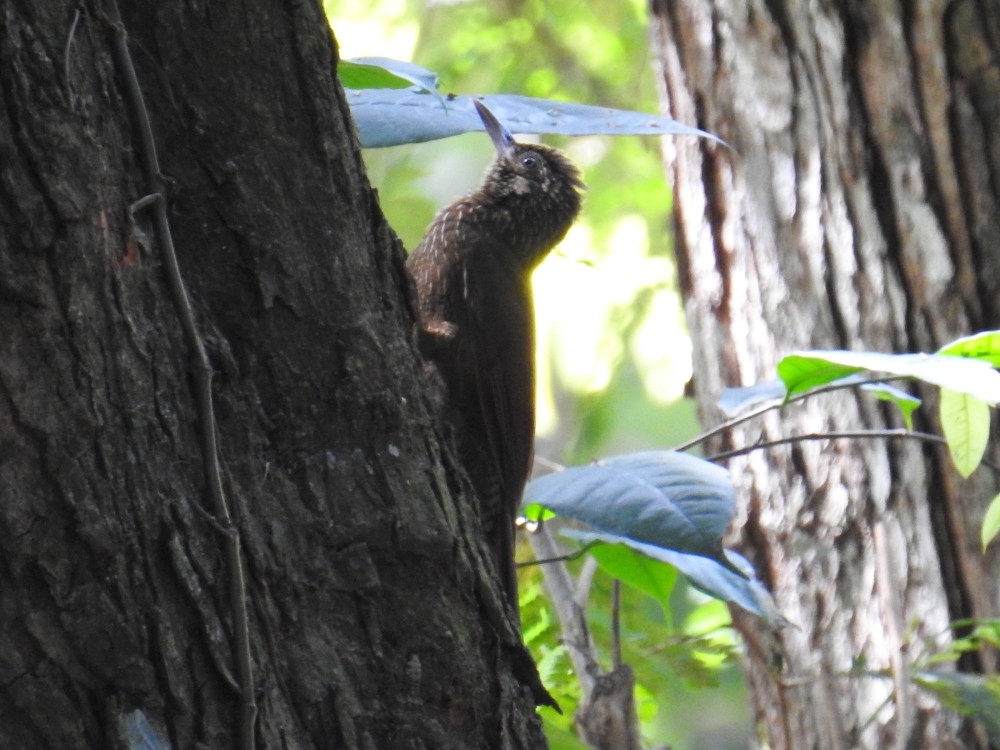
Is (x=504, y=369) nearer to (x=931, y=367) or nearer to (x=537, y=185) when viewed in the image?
(x=537, y=185)

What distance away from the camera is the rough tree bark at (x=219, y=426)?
104 cm

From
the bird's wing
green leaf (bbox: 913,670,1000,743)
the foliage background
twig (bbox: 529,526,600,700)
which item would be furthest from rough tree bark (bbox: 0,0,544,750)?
the foliage background

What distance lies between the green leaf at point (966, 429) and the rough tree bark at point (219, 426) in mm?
756

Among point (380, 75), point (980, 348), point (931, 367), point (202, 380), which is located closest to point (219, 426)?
point (202, 380)

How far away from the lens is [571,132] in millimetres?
1622

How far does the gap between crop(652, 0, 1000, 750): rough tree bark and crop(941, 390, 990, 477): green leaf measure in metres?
1.24

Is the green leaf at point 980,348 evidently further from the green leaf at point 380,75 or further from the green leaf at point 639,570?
the green leaf at point 380,75

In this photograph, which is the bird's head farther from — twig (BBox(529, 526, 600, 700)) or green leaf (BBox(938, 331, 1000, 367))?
green leaf (BBox(938, 331, 1000, 367))

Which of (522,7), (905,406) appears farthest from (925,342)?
(522,7)

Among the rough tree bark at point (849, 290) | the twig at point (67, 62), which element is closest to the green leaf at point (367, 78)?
the twig at point (67, 62)

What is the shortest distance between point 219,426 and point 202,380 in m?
0.09

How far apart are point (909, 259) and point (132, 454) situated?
8.30 feet

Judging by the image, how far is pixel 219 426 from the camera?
4.16 ft

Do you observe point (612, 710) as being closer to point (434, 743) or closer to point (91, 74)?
point (434, 743)
